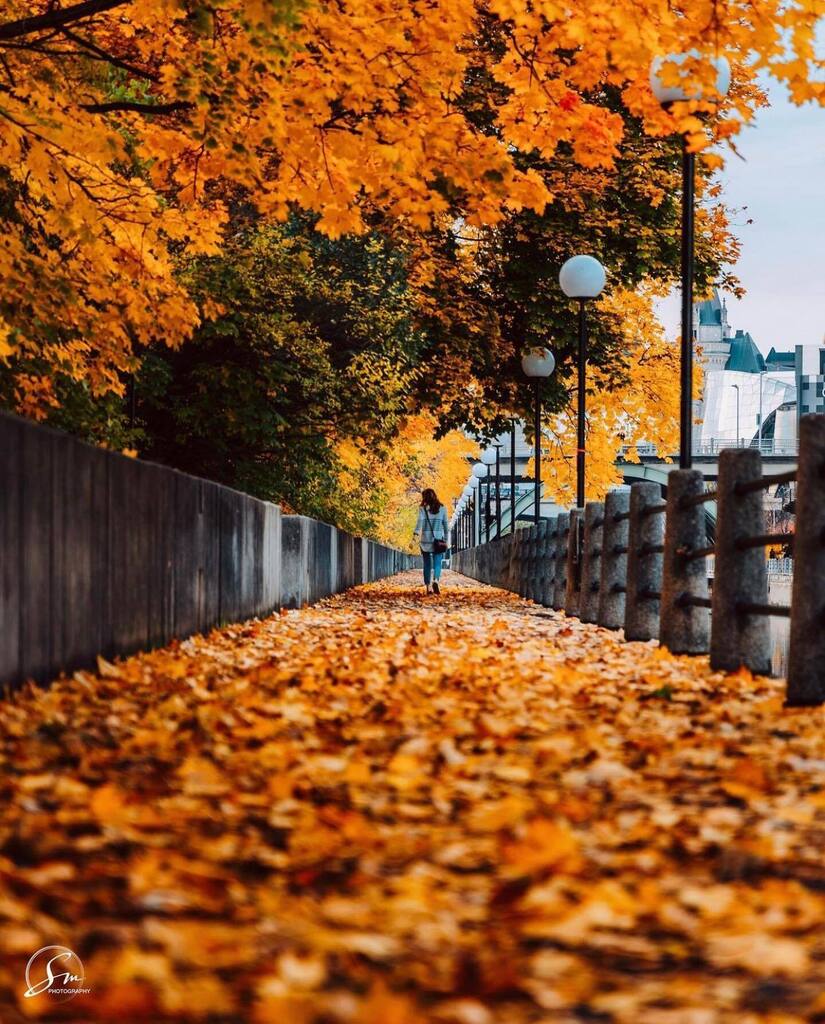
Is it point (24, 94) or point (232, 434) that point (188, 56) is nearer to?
point (24, 94)

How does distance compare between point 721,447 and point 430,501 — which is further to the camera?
point 721,447

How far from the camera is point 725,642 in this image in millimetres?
9102

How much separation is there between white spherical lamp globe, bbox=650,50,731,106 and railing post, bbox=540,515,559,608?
9.14 metres

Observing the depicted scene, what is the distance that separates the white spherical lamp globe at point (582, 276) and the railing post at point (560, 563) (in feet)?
9.70

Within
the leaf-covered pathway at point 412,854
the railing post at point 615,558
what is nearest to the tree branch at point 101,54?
the leaf-covered pathway at point 412,854

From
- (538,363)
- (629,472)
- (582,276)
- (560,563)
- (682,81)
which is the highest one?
(682,81)

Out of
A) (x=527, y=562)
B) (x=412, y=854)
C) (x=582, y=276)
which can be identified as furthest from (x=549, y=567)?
(x=412, y=854)

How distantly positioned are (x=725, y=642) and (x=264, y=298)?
13.3 metres

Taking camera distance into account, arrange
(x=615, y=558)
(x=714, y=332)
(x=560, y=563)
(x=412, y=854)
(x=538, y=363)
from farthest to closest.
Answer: (x=714, y=332) < (x=538, y=363) < (x=560, y=563) < (x=615, y=558) < (x=412, y=854)

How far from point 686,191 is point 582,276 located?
6252mm

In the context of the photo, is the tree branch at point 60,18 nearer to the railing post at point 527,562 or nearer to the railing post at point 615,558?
the railing post at point 615,558

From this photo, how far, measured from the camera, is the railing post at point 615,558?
45.9 feet

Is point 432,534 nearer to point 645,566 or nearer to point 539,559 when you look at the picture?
point 539,559

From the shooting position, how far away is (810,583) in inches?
285
